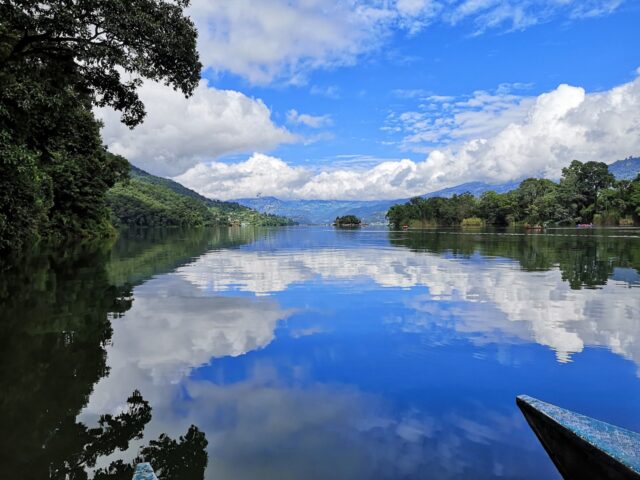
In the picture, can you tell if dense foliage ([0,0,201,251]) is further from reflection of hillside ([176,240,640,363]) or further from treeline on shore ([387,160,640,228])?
treeline on shore ([387,160,640,228])

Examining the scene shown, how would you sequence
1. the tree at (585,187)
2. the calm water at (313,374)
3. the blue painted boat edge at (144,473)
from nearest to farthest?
the blue painted boat edge at (144,473)
the calm water at (313,374)
the tree at (585,187)

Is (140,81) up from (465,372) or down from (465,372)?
up

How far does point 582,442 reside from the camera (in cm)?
488

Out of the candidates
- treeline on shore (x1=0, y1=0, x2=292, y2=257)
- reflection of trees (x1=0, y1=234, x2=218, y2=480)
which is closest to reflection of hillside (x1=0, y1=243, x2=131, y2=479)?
reflection of trees (x1=0, y1=234, x2=218, y2=480)

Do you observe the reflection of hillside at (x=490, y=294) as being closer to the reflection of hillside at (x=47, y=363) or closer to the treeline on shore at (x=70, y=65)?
the reflection of hillside at (x=47, y=363)

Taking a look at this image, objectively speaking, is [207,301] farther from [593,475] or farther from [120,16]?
[593,475]

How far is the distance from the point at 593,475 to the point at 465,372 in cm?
361

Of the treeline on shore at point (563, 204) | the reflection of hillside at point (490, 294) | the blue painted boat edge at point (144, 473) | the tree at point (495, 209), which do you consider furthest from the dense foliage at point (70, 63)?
the tree at point (495, 209)

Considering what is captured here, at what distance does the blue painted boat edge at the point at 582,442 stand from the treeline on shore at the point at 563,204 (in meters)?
117

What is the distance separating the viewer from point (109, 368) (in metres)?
8.58

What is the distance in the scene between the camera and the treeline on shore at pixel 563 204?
110m

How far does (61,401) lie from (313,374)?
4129 mm

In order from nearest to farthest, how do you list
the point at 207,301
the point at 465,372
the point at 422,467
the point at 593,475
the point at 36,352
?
the point at 593,475
the point at 422,467
the point at 465,372
the point at 36,352
the point at 207,301

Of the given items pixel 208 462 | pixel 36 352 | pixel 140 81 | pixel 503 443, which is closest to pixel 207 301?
pixel 36 352
